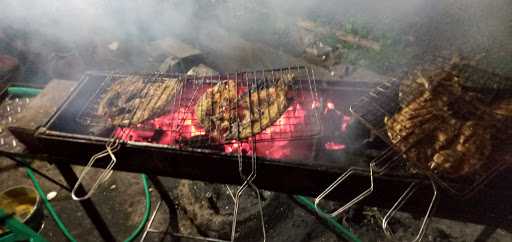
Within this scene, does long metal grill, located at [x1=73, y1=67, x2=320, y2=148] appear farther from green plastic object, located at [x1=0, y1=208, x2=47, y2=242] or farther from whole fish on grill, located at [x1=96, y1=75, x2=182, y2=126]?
green plastic object, located at [x1=0, y1=208, x2=47, y2=242]

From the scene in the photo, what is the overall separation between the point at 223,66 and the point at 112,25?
4.80 metres

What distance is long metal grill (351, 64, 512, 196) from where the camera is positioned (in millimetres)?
2873

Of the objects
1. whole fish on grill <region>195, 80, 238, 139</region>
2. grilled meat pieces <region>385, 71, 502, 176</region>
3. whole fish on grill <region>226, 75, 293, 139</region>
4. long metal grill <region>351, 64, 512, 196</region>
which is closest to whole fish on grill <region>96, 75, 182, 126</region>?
whole fish on grill <region>195, 80, 238, 139</region>

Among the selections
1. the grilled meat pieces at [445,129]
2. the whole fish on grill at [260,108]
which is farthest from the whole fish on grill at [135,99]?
the grilled meat pieces at [445,129]

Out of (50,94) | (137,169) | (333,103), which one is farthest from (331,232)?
(50,94)

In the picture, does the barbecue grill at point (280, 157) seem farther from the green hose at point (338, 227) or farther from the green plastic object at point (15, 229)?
the green hose at point (338, 227)

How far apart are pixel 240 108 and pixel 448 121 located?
2.22 meters

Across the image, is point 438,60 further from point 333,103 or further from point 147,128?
point 147,128

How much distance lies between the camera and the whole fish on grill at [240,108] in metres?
3.63

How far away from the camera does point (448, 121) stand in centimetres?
319

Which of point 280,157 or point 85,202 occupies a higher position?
point 280,157

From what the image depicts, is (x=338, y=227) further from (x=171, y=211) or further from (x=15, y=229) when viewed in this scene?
Answer: (x=15, y=229)

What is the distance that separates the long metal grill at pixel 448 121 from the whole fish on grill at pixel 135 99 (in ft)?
7.44

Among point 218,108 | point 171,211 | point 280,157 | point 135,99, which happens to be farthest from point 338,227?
point 135,99
